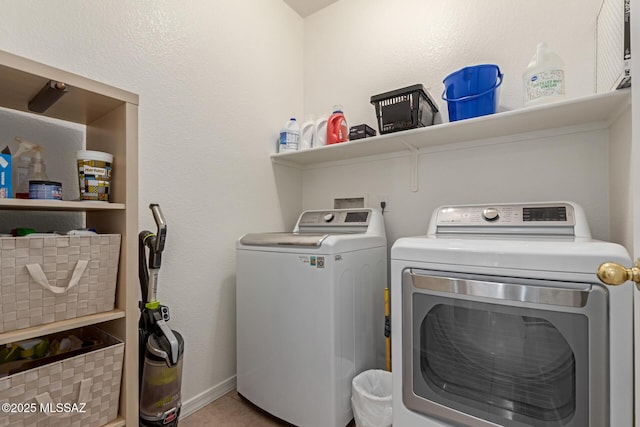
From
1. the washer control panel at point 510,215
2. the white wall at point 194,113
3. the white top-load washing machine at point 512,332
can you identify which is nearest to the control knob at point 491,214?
the washer control panel at point 510,215

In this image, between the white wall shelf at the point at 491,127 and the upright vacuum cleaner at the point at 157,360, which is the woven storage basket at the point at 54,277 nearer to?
the upright vacuum cleaner at the point at 157,360

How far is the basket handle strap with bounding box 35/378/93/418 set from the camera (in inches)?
36.4

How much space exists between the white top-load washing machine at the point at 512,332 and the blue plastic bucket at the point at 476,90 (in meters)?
0.62

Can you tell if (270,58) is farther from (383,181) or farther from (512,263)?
(512,263)

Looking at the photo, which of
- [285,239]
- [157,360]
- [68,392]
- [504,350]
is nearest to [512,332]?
[504,350]

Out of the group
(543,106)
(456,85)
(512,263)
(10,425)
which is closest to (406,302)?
(512,263)

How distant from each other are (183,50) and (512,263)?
1.91 meters

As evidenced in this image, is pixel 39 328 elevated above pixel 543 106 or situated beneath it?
situated beneath

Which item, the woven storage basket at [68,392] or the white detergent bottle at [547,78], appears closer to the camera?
the woven storage basket at [68,392]

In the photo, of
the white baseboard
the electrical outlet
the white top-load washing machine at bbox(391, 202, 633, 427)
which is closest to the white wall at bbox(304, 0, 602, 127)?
the electrical outlet

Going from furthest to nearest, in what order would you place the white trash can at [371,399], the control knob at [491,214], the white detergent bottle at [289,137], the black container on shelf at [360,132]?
the white detergent bottle at [289,137]
the black container on shelf at [360,132]
the control knob at [491,214]
the white trash can at [371,399]

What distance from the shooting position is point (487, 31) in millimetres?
1788

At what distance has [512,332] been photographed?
1.01 metres

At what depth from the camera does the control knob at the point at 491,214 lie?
147cm
